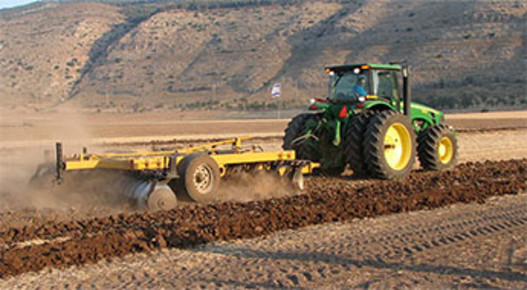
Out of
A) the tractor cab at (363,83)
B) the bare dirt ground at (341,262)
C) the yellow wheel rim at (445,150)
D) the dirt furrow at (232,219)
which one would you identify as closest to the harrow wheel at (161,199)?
the dirt furrow at (232,219)

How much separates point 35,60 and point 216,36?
23057mm

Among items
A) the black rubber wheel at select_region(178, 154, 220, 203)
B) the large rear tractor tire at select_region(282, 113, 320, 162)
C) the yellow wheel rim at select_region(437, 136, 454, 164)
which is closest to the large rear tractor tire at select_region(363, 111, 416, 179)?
the large rear tractor tire at select_region(282, 113, 320, 162)

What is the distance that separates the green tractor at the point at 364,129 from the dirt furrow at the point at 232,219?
0.45 m

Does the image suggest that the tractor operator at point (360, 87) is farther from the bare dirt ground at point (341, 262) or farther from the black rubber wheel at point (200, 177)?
the bare dirt ground at point (341, 262)

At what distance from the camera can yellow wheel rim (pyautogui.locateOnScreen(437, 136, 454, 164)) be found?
12.7m

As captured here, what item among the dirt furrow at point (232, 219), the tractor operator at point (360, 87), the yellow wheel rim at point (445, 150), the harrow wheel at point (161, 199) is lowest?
the dirt furrow at point (232, 219)

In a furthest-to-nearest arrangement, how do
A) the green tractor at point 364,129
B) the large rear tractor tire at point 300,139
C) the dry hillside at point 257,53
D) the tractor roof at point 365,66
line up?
the dry hillside at point 257,53 → the large rear tractor tire at point 300,139 → the tractor roof at point 365,66 → the green tractor at point 364,129

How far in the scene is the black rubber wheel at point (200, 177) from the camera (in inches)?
345

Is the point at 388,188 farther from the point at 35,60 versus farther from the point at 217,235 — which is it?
the point at 35,60

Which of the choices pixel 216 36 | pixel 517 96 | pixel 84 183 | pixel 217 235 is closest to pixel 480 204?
pixel 217 235

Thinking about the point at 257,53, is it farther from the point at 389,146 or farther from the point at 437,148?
the point at 389,146

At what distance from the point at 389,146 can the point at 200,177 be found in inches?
152

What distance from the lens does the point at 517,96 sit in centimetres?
4944

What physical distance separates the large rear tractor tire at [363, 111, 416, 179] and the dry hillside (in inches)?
1487
